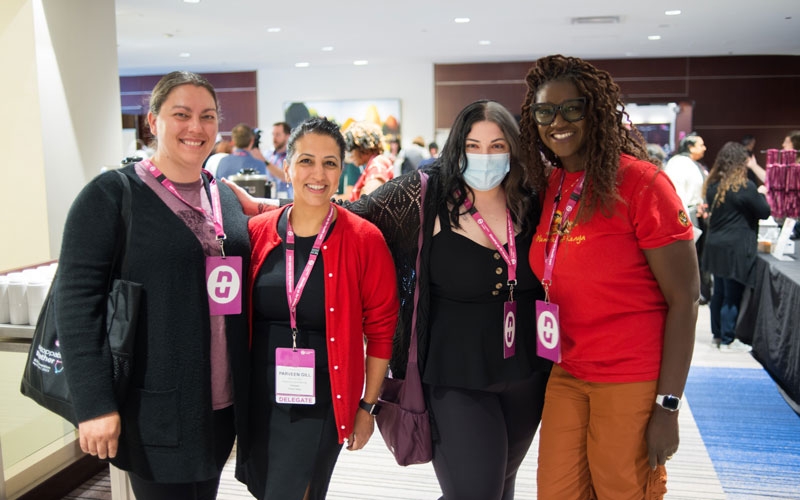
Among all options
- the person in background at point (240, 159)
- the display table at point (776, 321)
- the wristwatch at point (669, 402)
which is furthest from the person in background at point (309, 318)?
the person in background at point (240, 159)

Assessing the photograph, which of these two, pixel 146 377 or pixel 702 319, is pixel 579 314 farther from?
pixel 702 319

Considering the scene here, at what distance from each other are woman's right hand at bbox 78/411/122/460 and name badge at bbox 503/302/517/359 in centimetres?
101

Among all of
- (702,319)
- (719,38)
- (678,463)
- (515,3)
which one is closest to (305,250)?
(678,463)

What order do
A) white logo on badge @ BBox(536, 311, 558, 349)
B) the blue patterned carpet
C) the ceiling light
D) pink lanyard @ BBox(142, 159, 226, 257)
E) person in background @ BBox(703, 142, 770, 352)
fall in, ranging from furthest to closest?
the ceiling light
person in background @ BBox(703, 142, 770, 352)
the blue patterned carpet
white logo on badge @ BBox(536, 311, 558, 349)
pink lanyard @ BBox(142, 159, 226, 257)

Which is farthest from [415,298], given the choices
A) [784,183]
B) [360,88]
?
[360,88]

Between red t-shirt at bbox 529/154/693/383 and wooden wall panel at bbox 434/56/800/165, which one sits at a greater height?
wooden wall panel at bbox 434/56/800/165

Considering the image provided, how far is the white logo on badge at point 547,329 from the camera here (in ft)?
5.84

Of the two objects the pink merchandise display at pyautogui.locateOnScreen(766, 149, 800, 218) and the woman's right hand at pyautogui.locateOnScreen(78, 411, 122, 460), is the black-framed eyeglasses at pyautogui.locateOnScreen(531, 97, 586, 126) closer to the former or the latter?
the woman's right hand at pyautogui.locateOnScreen(78, 411, 122, 460)

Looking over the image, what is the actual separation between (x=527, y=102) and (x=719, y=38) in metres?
9.80

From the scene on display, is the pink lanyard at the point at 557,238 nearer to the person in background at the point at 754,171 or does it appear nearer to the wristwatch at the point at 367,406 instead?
the wristwatch at the point at 367,406

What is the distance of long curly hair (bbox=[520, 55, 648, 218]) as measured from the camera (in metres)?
1.73

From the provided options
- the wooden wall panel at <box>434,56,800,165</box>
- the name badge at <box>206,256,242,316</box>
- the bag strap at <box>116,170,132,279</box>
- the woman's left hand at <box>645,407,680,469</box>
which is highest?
the wooden wall panel at <box>434,56,800,165</box>

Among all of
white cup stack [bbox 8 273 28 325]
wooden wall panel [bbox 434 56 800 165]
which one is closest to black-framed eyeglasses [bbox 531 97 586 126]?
white cup stack [bbox 8 273 28 325]

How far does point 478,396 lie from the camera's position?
73.7 inches
